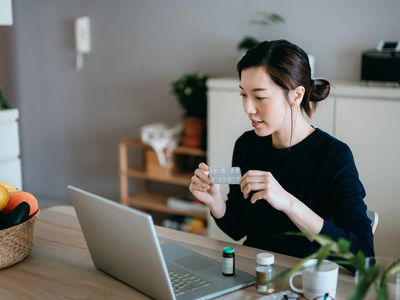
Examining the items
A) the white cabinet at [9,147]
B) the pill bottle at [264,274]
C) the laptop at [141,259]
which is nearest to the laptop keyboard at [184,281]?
the laptop at [141,259]

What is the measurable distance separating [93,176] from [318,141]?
9.34ft

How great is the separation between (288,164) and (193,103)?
1731mm

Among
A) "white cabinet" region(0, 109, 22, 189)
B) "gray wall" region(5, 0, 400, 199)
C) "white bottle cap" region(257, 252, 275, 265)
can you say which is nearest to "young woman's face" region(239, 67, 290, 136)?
"white bottle cap" region(257, 252, 275, 265)

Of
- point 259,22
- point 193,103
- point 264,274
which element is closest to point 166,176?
point 193,103

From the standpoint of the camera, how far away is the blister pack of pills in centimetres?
156

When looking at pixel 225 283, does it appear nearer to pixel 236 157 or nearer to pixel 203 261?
pixel 203 261

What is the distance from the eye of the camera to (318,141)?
1809 mm

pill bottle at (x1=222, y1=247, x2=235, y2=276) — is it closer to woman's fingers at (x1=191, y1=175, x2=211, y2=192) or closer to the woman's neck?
woman's fingers at (x1=191, y1=175, x2=211, y2=192)

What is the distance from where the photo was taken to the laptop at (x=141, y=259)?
1.24 m

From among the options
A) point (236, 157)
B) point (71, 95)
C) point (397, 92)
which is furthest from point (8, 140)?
point (397, 92)

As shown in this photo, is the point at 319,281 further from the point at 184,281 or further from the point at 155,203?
the point at 155,203

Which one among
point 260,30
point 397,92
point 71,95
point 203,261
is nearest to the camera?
point 203,261

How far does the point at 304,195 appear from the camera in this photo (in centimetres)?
180

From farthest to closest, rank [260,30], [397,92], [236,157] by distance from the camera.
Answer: [260,30] < [397,92] < [236,157]
